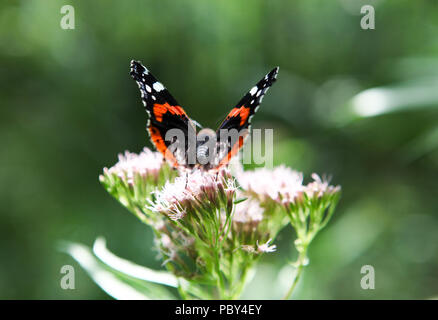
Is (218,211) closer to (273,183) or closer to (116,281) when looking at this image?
(273,183)

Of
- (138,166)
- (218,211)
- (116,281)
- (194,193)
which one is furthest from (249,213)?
(116,281)

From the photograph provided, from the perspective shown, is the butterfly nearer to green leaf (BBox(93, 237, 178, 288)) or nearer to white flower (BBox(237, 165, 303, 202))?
white flower (BBox(237, 165, 303, 202))

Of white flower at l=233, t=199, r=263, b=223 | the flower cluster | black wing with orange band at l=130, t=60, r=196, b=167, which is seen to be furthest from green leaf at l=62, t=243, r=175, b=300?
black wing with orange band at l=130, t=60, r=196, b=167

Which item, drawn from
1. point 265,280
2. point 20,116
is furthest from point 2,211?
point 265,280

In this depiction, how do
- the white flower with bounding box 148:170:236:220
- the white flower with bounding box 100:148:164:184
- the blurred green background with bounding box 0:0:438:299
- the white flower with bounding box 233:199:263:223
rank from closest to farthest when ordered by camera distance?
1. the white flower with bounding box 148:170:236:220
2. the white flower with bounding box 233:199:263:223
3. the white flower with bounding box 100:148:164:184
4. the blurred green background with bounding box 0:0:438:299

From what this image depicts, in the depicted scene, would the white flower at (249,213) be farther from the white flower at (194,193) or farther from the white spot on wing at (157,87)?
the white spot on wing at (157,87)
